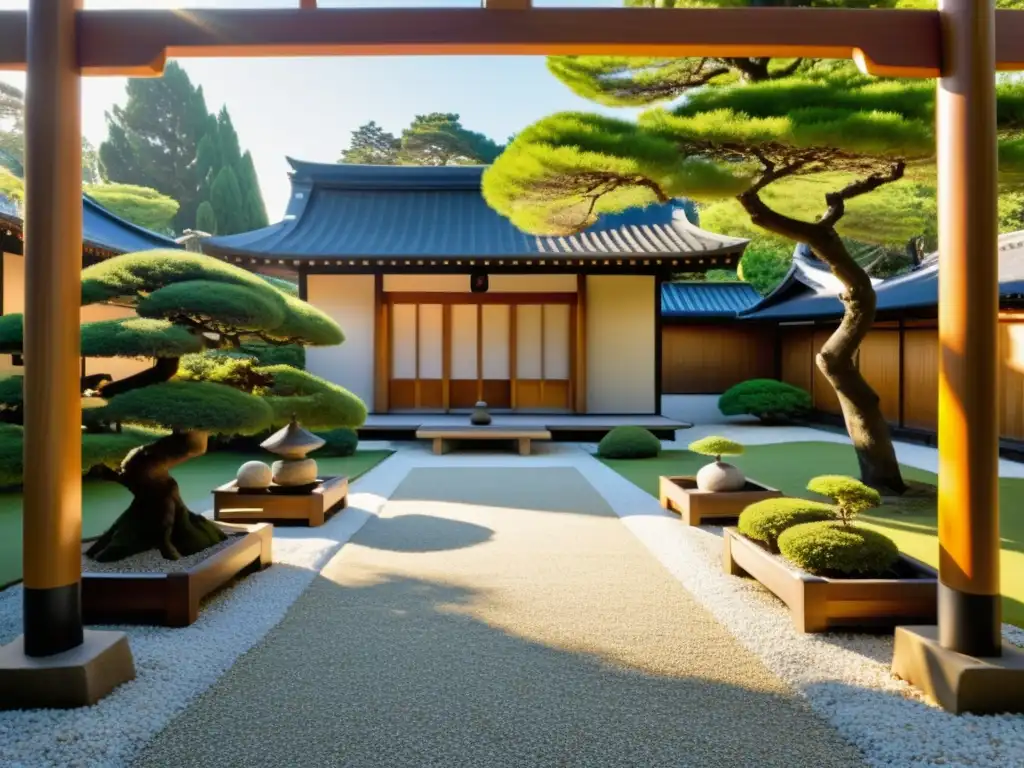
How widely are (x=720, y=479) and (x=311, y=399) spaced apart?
3083mm

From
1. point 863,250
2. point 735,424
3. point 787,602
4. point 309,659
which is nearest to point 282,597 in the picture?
point 309,659

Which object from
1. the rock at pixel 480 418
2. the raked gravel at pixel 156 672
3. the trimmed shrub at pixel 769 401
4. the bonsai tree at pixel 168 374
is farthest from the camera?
the trimmed shrub at pixel 769 401

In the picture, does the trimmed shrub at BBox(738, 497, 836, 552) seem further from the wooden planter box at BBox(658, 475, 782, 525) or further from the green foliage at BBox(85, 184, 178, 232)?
the green foliage at BBox(85, 184, 178, 232)

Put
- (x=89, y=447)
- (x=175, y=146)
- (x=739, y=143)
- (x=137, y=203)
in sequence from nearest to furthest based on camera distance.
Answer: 1. (x=89, y=447)
2. (x=739, y=143)
3. (x=137, y=203)
4. (x=175, y=146)

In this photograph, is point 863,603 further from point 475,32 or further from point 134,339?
point 134,339

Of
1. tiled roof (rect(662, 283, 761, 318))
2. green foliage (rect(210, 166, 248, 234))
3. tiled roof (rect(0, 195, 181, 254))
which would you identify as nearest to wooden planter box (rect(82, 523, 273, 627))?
tiled roof (rect(0, 195, 181, 254))

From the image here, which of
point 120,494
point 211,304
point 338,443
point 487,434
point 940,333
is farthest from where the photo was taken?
point 487,434

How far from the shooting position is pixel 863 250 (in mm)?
22156

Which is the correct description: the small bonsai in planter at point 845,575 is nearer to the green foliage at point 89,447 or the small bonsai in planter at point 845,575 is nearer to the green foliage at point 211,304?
the green foliage at point 211,304

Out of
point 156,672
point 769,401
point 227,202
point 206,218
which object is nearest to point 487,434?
point 156,672

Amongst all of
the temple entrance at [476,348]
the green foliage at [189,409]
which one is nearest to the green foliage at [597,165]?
the green foliage at [189,409]

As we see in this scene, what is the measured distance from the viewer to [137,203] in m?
23.0

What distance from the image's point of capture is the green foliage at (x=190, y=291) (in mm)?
3047

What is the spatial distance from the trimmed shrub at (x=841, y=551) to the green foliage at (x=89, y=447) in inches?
126
